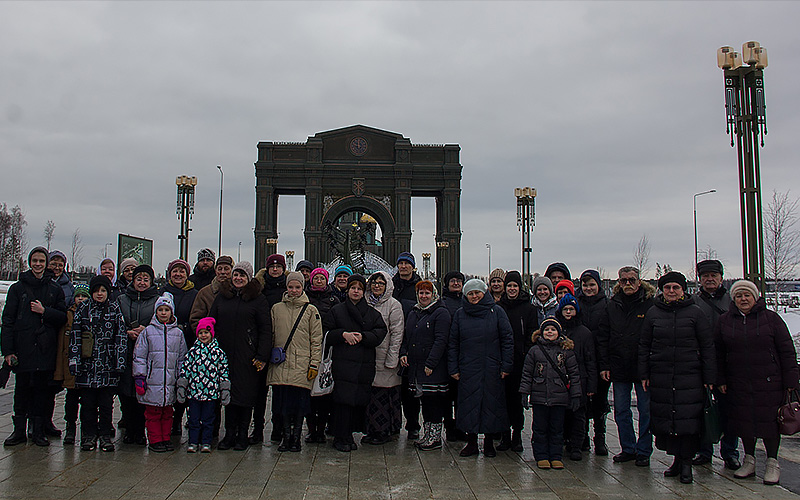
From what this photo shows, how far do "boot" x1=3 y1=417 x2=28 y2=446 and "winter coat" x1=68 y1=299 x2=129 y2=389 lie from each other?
775mm

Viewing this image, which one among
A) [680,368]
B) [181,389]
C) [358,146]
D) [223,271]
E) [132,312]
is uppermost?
[358,146]

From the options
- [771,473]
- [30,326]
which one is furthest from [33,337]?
[771,473]

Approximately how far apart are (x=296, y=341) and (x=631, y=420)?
3.68m

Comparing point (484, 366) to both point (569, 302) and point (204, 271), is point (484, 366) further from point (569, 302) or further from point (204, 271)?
point (204, 271)

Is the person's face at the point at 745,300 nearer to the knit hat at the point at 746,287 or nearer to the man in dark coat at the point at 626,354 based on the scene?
the knit hat at the point at 746,287

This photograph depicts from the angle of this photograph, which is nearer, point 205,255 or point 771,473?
point 771,473

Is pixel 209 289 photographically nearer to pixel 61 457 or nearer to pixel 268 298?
pixel 268 298

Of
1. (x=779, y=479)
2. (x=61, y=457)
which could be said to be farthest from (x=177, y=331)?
(x=779, y=479)

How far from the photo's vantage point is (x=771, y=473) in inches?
226

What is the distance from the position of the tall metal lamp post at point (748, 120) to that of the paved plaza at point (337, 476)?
7080mm

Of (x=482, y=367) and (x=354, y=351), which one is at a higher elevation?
(x=354, y=351)

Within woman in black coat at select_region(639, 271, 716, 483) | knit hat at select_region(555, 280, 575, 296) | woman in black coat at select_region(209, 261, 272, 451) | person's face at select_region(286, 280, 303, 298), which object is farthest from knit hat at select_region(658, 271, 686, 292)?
woman in black coat at select_region(209, 261, 272, 451)

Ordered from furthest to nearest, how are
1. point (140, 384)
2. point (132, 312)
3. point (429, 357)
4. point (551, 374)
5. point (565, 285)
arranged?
point (565, 285), point (132, 312), point (429, 357), point (140, 384), point (551, 374)

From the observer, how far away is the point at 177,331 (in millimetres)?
6668
